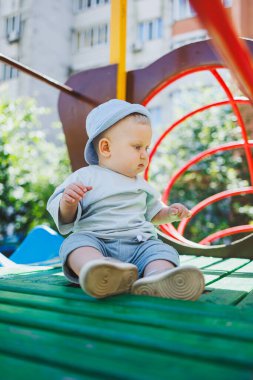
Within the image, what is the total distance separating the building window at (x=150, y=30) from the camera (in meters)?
14.3

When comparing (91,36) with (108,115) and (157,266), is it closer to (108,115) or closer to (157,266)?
(108,115)

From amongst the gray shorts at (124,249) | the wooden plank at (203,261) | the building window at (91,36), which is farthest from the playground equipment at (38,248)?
the building window at (91,36)

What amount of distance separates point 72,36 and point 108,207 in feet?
52.6

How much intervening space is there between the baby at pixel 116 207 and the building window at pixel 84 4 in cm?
1573

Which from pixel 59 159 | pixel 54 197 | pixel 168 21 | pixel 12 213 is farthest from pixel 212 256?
pixel 168 21

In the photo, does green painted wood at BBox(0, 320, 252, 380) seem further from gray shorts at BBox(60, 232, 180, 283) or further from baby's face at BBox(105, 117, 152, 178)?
baby's face at BBox(105, 117, 152, 178)

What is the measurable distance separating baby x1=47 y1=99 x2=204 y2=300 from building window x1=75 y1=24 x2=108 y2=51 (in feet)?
49.1

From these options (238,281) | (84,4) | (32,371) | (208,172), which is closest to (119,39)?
(238,281)

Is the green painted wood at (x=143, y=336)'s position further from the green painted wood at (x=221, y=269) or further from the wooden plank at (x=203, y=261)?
the wooden plank at (x=203, y=261)

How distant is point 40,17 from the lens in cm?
1505

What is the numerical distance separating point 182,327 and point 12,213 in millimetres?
4922

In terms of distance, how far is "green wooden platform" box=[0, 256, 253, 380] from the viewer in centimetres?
61

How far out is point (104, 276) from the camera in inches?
40.4

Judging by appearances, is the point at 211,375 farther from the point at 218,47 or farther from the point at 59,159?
the point at 59,159
